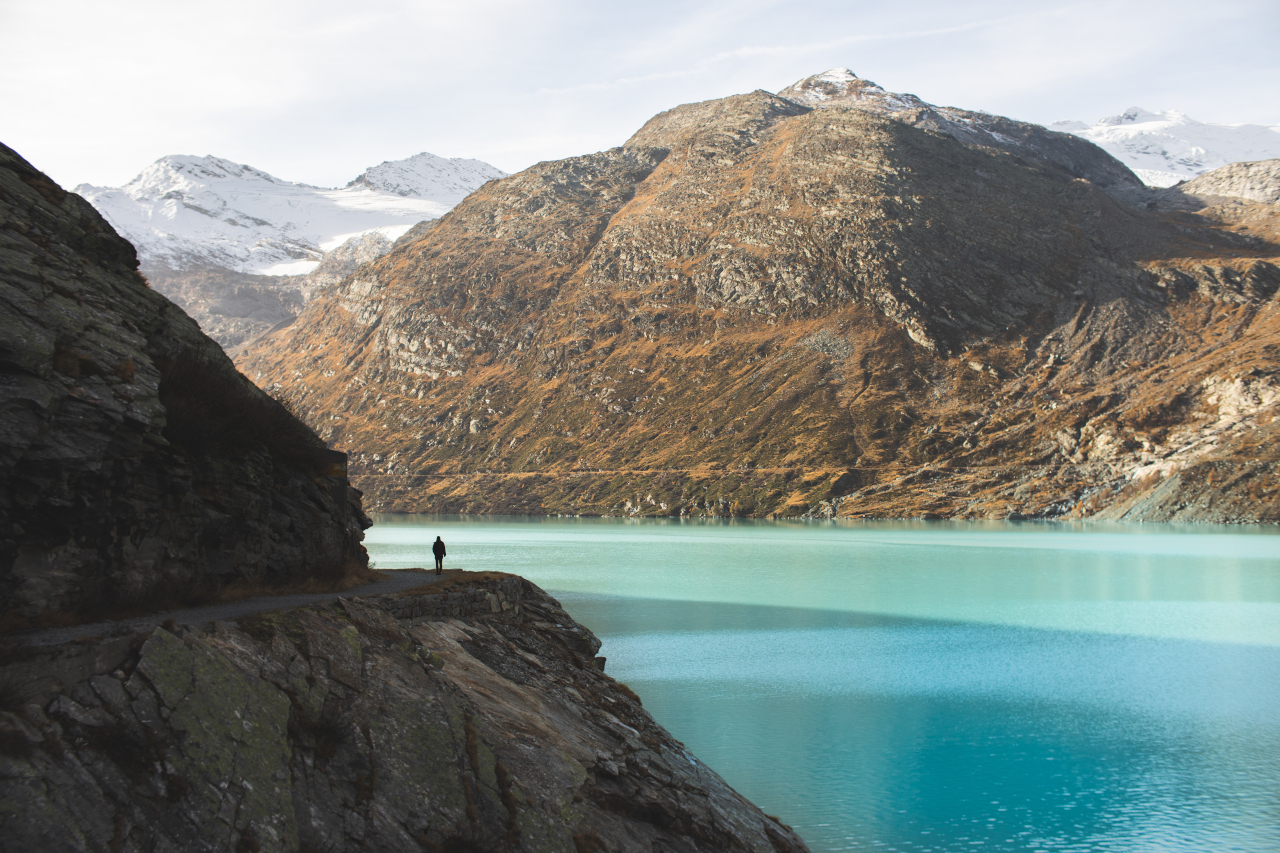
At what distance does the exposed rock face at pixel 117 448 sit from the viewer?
13.0 m

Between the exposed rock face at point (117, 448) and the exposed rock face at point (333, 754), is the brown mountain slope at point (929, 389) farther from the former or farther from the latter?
the exposed rock face at point (117, 448)

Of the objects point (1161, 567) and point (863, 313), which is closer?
point (1161, 567)

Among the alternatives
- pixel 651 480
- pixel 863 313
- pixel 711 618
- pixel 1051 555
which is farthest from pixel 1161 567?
pixel 863 313

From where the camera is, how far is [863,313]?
595ft

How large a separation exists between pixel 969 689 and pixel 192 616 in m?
26.2

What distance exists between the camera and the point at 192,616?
47.4 feet

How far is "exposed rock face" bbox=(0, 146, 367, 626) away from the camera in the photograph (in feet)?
42.7

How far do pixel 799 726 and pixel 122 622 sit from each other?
1923 centimetres

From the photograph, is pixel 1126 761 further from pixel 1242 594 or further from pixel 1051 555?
pixel 1051 555

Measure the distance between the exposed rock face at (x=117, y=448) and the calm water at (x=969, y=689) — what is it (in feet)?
43.7

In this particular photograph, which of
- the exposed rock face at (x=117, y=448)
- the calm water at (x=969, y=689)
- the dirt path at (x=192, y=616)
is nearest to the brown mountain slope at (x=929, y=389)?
the calm water at (x=969, y=689)

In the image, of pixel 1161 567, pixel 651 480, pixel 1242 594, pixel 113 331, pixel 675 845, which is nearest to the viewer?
pixel 675 845

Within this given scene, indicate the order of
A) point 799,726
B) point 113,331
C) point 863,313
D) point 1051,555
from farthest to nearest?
1. point 863,313
2. point 1051,555
3. point 799,726
4. point 113,331

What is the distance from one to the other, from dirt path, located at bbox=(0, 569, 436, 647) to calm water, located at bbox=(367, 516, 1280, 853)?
10040 mm
